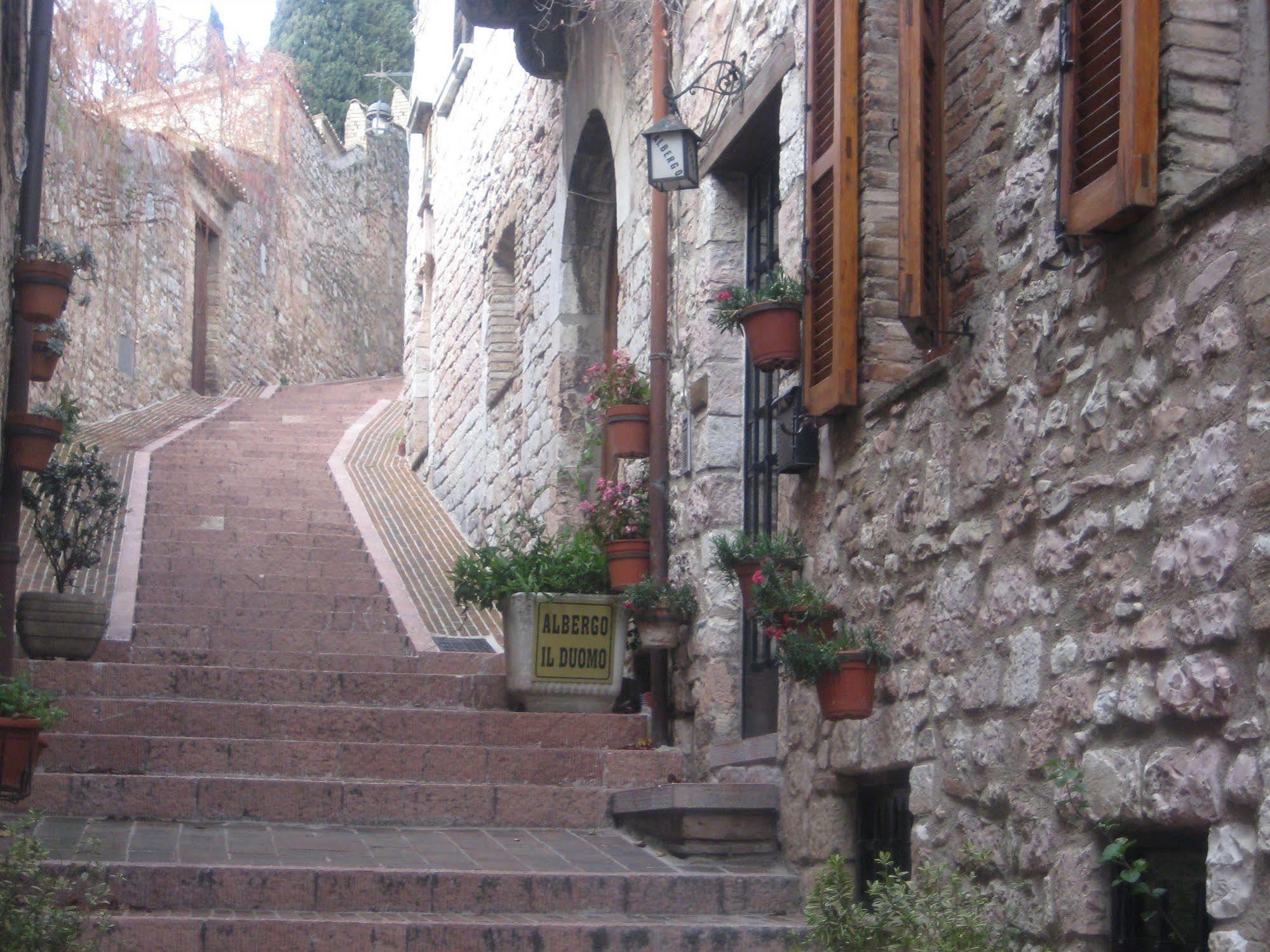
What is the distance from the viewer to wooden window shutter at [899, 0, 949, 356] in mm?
4383

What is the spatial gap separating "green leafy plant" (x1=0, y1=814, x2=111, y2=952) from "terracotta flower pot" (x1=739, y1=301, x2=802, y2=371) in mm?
2736

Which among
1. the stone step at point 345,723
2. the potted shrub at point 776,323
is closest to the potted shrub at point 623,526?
the stone step at point 345,723

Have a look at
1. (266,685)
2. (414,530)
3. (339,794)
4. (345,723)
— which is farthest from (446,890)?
(414,530)

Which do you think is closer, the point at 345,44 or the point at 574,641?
the point at 574,641

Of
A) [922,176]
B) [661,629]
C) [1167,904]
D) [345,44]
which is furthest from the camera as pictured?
[345,44]

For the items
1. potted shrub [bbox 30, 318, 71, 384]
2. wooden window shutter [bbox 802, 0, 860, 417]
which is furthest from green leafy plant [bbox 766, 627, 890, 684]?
potted shrub [bbox 30, 318, 71, 384]

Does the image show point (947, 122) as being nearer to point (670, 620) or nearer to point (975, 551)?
point (975, 551)

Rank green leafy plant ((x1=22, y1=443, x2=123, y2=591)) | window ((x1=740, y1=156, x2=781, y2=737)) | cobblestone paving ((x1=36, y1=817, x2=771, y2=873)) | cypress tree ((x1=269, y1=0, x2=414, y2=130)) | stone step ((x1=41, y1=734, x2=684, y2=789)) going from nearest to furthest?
cobblestone paving ((x1=36, y1=817, x2=771, y2=873)) < stone step ((x1=41, y1=734, x2=684, y2=789)) < window ((x1=740, y1=156, x2=781, y2=737)) < green leafy plant ((x1=22, y1=443, x2=123, y2=591)) < cypress tree ((x1=269, y1=0, x2=414, y2=130))

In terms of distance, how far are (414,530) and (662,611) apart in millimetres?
5822

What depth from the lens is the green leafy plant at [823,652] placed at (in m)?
4.78

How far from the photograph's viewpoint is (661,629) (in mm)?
6883

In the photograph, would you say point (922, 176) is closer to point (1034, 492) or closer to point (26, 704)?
point (1034, 492)

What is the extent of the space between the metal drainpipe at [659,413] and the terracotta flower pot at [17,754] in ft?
9.21

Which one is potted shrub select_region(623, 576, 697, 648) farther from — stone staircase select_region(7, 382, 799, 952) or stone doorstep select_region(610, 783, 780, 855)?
stone doorstep select_region(610, 783, 780, 855)
